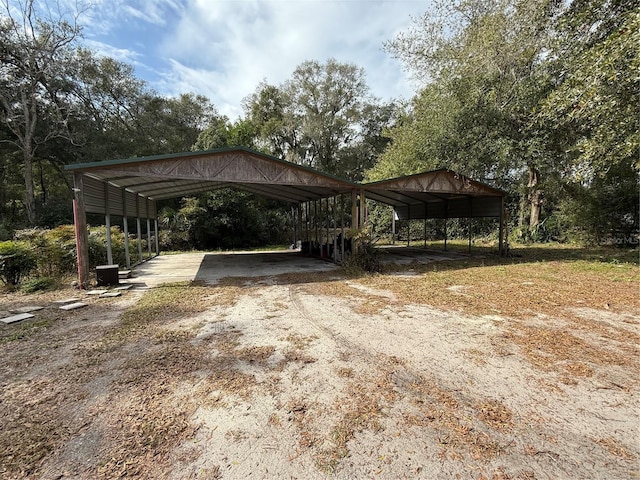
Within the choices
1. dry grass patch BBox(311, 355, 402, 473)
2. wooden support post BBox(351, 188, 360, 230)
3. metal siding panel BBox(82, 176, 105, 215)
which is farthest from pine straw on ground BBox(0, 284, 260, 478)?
wooden support post BBox(351, 188, 360, 230)

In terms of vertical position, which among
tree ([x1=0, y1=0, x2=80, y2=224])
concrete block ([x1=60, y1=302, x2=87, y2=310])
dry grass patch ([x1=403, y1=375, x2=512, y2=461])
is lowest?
dry grass patch ([x1=403, y1=375, x2=512, y2=461])

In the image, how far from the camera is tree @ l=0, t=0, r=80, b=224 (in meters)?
15.3

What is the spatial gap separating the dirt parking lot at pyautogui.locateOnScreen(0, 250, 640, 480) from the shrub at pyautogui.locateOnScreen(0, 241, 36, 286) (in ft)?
5.98

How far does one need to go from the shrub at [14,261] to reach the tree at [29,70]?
12892 mm

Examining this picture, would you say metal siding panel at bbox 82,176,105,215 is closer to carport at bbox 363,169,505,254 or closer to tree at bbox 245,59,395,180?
carport at bbox 363,169,505,254

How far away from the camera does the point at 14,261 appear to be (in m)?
6.33

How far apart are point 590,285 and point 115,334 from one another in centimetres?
857

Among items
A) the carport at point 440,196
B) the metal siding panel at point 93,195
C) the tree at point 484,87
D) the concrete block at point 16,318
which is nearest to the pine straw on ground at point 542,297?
the carport at point 440,196

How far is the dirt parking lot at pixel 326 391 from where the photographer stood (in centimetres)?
178

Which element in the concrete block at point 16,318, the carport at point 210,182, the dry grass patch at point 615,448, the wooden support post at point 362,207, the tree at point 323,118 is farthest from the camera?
the tree at point 323,118

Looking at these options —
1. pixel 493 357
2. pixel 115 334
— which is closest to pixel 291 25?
pixel 115 334

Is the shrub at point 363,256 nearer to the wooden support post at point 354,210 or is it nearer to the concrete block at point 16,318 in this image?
the wooden support post at point 354,210

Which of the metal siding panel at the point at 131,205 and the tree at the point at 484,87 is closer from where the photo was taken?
the tree at the point at 484,87

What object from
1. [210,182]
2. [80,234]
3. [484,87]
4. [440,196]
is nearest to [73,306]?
[80,234]
